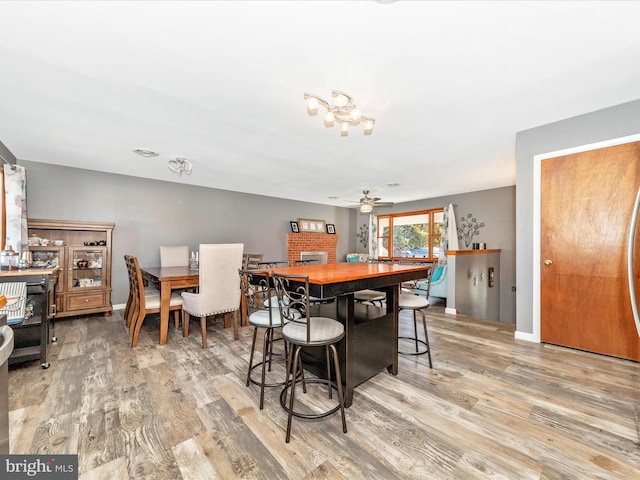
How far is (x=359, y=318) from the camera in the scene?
212 centimetres

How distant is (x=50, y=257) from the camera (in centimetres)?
380

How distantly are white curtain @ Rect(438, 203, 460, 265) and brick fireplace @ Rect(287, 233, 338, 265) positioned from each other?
2910mm

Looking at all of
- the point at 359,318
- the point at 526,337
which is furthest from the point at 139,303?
the point at 526,337

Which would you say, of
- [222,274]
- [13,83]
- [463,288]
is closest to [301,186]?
[222,274]

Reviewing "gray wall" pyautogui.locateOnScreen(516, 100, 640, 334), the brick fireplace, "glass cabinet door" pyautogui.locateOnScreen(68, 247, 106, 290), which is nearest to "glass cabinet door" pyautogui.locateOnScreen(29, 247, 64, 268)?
"glass cabinet door" pyautogui.locateOnScreen(68, 247, 106, 290)

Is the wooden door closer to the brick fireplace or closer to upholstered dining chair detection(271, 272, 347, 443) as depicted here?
upholstered dining chair detection(271, 272, 347, 443)

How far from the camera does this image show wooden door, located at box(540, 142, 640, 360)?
2.44m

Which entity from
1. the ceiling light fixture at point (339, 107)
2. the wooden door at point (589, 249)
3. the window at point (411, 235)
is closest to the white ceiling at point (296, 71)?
the ceiling light fixture at point (339, 107)

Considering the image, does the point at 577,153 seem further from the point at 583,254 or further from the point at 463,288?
the point at 463,288

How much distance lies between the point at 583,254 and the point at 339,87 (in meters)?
2.76

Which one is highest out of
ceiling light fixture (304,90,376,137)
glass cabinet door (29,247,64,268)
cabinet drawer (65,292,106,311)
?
ceiling light fixture (304,90,376,137)

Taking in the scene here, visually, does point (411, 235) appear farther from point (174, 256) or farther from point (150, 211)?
point (150, 211)

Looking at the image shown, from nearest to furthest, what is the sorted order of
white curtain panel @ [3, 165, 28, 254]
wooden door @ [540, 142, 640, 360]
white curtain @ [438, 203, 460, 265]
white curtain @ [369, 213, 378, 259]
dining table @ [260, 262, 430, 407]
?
dining table @ [260, 262, 430, 407]
wooden door @ [540, 142, 640, 360]
white curtain panel @ [3, 165, 28, 254]
white curtain @ [438, 203, 460, 265]
white curtain @ [369, 213, 378, 259]

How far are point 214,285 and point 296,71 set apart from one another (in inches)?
86.7
